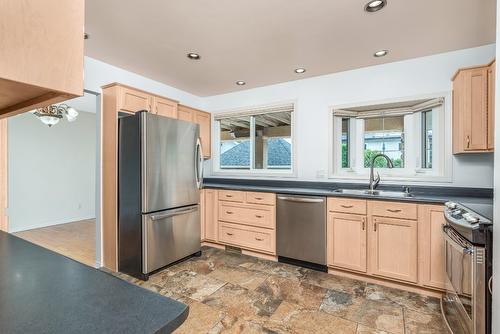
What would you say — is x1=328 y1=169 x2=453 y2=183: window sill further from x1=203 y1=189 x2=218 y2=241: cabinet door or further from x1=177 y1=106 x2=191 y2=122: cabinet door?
x1=177 y1=106 x2=191 y2=122: cabinet door

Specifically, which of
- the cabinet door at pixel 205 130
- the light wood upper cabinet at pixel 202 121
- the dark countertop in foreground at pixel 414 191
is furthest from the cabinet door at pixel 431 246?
the cabinet door at pixel 205 130

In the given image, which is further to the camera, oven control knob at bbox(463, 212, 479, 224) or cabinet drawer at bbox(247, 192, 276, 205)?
cabinet drawer at bbox(247, 192, 276, 205)

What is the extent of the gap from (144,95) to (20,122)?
3.47 meters

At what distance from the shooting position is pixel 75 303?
0.67 m

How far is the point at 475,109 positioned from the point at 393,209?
1.20m

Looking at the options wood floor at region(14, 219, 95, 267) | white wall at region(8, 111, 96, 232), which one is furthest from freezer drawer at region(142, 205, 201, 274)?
white wall at region(8, 111, 96, 232)

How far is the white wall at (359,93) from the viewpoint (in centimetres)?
260

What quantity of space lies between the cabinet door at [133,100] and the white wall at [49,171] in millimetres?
3170

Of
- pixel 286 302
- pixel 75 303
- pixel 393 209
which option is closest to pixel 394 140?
pixel 393 209

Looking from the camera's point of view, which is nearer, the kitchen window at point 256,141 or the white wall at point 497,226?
the white wall at point 497,226

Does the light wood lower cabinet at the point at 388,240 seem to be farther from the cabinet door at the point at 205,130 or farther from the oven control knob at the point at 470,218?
the cabinet door at the point at 205,130

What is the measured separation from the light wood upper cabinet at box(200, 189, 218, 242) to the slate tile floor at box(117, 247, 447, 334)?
680 mm

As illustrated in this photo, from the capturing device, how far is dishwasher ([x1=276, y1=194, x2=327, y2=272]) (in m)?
2.84

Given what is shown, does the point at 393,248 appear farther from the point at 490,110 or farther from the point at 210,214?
the point at 210,214
